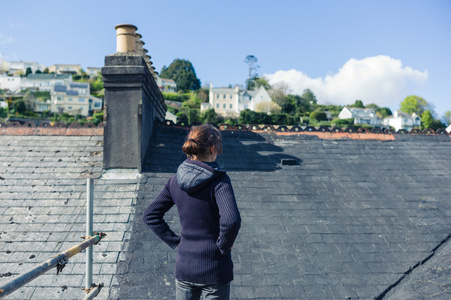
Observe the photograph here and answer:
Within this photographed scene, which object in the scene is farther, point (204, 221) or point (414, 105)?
point (414, 105)

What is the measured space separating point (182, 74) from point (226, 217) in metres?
118

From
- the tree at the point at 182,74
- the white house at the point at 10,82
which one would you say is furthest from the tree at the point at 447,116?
the white house at the point at 10,82

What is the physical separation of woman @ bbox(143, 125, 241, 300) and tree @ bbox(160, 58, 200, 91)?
373 ft

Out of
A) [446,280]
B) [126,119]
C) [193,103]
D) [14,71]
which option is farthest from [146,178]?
[14,71]

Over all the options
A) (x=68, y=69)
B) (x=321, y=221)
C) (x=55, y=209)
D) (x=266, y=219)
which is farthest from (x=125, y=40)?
(x=68, y=69)

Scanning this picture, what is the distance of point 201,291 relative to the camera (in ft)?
8.44

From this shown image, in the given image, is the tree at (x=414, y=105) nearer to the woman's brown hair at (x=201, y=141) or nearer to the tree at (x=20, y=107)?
the tree at (x=20, y=107)

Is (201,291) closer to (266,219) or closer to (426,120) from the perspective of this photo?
(266,219)

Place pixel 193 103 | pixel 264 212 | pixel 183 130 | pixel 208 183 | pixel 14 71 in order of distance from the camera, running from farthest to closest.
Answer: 1. pixel 14 71
2. pixel 193 103
3. pixel 183 130
4. pixel 264 212
5. pixel 208 183

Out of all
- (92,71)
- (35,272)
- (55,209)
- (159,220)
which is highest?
(92,71)

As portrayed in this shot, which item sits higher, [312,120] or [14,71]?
[14,71]

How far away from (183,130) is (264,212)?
8.88 feet

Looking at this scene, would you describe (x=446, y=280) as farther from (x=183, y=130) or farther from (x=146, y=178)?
(x=183, y=130)

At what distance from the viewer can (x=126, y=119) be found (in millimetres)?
5609
